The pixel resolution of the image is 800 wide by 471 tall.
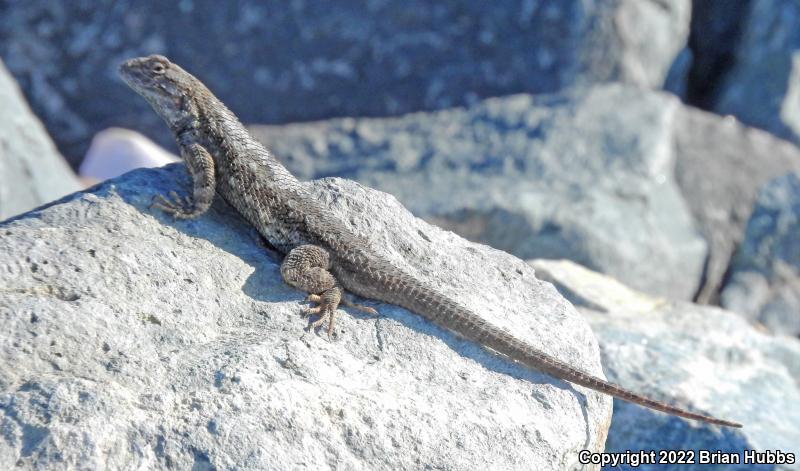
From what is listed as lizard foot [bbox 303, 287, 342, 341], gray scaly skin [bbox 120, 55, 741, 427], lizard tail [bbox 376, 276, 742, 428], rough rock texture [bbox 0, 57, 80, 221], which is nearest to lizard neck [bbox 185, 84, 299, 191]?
gray scaly skin [bbox 120, 55, 741, 427]

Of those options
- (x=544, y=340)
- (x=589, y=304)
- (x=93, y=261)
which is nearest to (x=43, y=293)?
(x=93, y=261)

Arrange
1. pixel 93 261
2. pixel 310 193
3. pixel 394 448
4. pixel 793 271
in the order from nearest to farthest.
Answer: pixel 394 448 → pixel 93 261 → pixel 310 193 → pixel 793 271

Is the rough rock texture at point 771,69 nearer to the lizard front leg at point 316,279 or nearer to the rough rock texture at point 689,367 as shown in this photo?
the rough rock texture at point 689,367

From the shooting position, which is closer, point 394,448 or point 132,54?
point 394,448

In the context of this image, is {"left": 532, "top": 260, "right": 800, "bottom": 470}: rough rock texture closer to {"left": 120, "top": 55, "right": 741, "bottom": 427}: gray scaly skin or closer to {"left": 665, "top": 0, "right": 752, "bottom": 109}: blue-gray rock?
{"left": 120, "top": 55, "right": 741, "bottom": 427}: gray scaly skin

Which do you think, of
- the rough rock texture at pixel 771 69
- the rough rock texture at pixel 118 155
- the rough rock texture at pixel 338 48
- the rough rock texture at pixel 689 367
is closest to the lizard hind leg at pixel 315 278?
the rough rock texture at pixel 689 367

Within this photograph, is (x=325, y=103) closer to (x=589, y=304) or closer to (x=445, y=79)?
(x=445, y=79)

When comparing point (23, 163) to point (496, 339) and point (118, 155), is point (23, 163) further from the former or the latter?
point (496, 339)
